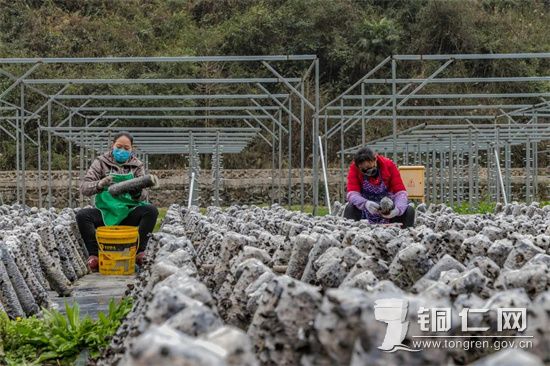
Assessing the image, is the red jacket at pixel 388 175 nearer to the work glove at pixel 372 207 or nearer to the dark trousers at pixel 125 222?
the work glove at pixel 372 207

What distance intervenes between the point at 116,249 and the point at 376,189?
235 centimetres

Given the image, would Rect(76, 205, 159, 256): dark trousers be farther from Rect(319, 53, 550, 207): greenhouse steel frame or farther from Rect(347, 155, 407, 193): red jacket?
Rect(319, 53, 550, 207): greenhouse steel frame

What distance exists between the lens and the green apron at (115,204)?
9.05m

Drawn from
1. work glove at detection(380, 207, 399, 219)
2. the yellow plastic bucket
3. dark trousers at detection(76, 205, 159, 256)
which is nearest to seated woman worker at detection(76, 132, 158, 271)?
dark trousers at detection(76, 205, 159, 256)

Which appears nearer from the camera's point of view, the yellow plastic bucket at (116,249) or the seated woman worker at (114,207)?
the yellow plastic bucket at (116,249)

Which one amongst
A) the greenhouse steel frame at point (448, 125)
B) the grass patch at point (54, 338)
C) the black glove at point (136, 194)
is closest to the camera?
the grass patch at point (54, 338)

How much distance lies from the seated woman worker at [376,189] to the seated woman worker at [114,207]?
70.7 inches

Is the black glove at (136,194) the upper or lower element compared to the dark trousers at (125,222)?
upper

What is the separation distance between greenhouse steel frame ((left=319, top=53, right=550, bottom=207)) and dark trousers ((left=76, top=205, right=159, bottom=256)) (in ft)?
14.7

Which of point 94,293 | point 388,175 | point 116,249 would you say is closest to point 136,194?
point 116,249

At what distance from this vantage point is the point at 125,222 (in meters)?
9.14

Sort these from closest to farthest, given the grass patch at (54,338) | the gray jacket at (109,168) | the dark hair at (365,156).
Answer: the grass patch at (54,338) → the dark hair at (365,156) → the gray jacket at (109,168)

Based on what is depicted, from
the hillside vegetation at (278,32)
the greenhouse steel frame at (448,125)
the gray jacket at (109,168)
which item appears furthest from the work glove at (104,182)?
the hillside vegetation at (278,32)

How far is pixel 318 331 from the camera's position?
2.37m
